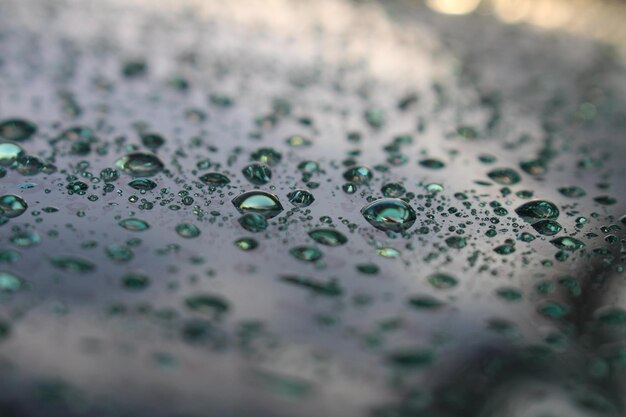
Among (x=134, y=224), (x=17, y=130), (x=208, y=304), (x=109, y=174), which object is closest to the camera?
(x=208, y=304)

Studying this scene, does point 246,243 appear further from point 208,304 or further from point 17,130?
point 17,130

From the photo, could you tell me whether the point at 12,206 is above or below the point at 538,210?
below

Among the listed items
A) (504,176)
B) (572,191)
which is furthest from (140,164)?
(572,191)

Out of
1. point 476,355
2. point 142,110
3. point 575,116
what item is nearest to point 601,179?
point 575,116

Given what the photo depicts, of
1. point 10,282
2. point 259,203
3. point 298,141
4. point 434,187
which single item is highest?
point 298,141

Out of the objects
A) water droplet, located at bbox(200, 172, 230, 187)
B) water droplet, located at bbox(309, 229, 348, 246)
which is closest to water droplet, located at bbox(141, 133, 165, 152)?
water droplet, located at bbox(200, 172, 230, 187)

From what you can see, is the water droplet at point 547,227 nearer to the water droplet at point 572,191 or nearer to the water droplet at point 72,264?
the water droplet at point 572,191
